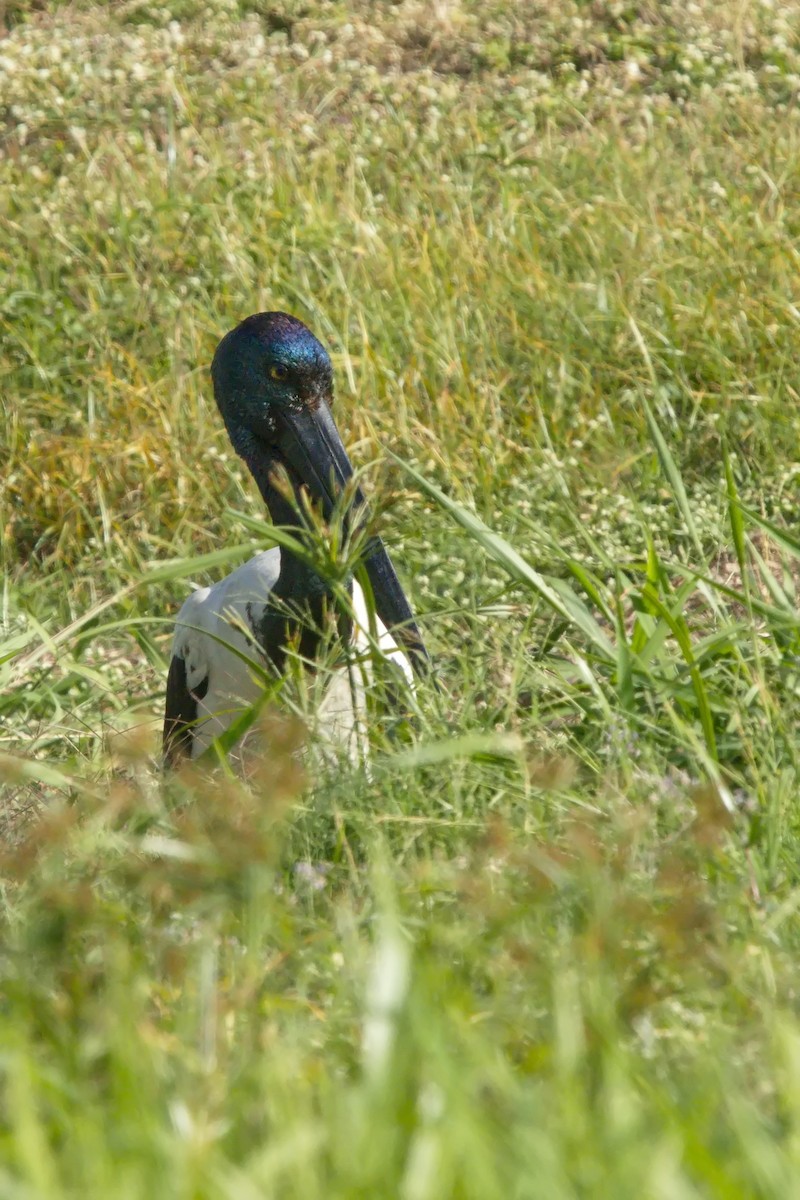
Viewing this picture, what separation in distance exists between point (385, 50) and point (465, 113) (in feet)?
3.99

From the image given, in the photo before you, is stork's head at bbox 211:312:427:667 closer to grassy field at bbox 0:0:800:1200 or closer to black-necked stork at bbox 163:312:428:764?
black-necked stork at bbox 163:312:428:764

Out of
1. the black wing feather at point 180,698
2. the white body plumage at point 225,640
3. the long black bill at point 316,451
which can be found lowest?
the black wing feather at point 180,698

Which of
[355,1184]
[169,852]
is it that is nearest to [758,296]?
[169,852]

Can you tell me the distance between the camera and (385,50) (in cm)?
773

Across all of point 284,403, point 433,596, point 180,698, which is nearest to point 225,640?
point 180,698

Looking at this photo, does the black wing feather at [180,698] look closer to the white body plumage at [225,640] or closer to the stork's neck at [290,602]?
the white body plumage at [225,640]

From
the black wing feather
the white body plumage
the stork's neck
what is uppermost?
the stork's neck

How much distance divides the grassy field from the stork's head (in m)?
0.24

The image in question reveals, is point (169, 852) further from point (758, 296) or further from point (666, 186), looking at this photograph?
point (666, 186)

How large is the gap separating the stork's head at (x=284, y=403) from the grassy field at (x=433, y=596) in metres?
0.24

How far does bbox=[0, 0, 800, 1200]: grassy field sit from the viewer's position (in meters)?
1.52

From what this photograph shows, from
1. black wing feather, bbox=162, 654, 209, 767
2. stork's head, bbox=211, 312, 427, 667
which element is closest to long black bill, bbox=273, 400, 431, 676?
stork's head, bbox=211, 312, 427, 667

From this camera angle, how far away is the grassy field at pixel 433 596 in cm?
152

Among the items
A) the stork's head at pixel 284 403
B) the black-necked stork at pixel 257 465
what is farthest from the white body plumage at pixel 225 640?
the stork's head at pixel 284 403
